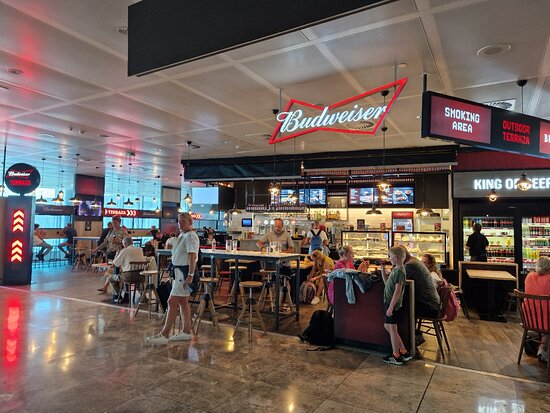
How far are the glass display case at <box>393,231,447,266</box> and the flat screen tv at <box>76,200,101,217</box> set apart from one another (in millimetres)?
13181

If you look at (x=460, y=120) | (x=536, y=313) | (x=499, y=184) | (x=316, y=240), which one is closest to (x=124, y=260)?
(x=316, y=240)

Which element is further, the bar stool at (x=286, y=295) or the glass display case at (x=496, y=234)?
the glass display case at (x=496, y=234)

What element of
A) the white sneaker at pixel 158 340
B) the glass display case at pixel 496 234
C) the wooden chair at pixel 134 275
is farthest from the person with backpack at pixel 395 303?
the glass display case at pixel 496 234

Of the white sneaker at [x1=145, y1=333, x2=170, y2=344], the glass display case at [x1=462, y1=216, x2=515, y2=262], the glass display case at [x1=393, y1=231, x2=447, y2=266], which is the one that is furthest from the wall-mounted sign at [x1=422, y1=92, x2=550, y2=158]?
the glass display case at [x1=393, y1=231, x2=447, y2=266]

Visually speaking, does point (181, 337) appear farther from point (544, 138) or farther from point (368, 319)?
point (544, 138)

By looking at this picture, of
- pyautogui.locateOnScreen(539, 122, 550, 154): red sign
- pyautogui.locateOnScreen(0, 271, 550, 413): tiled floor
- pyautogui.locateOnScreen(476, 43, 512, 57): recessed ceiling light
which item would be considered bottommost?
pyautogui.locateOnScreen(0, 271, 550, 413): tiled floor

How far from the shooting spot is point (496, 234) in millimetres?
8648

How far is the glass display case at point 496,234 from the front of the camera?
27.9 feet

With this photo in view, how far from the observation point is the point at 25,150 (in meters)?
10.6

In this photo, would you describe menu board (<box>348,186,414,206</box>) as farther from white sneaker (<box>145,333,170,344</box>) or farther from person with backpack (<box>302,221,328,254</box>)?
white sneaker (<box>145,333,170,344</box>)

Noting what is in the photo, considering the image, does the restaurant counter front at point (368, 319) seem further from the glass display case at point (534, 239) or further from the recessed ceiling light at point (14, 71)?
the glass display case at point (534, 239)

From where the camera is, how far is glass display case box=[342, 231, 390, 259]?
984 centimetres

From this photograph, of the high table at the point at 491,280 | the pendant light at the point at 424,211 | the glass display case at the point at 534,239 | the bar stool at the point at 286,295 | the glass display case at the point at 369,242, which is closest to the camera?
the high table at the point at 491,280

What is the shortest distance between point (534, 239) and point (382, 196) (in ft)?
12.4
